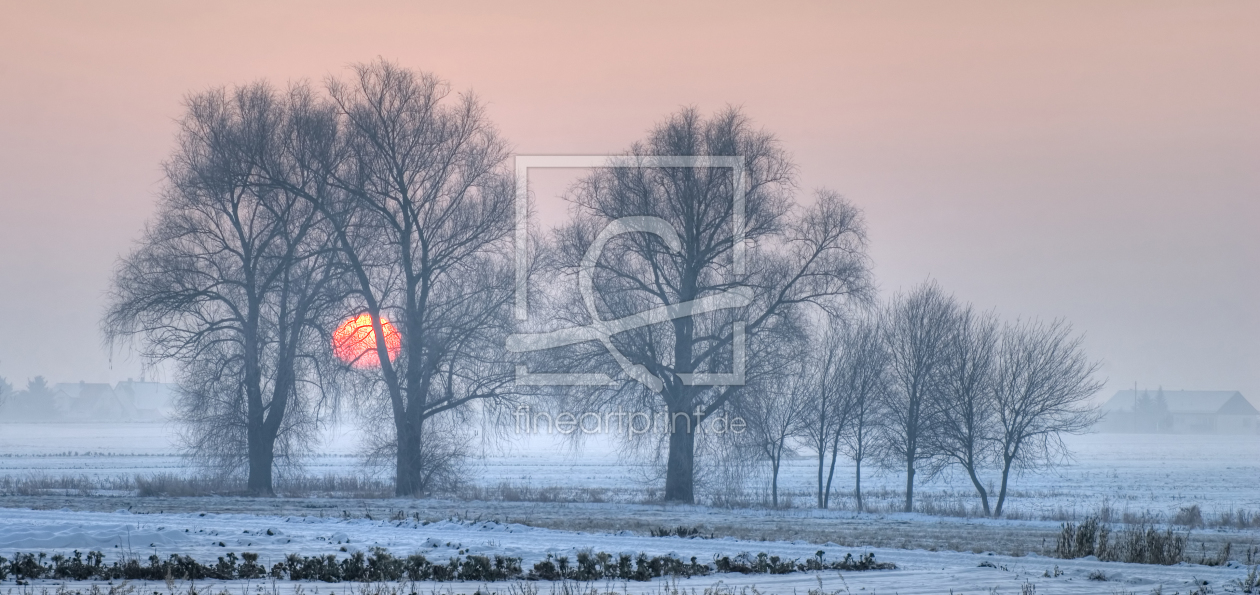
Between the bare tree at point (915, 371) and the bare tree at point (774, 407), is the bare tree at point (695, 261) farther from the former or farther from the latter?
the bare tree at point (915, 371)

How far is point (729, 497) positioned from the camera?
108 feet

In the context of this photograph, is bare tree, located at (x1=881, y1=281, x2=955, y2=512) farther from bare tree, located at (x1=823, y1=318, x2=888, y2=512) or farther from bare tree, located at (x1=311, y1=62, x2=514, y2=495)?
bare tree, located at (x1=311, y1=62, x2=514, y2=495)

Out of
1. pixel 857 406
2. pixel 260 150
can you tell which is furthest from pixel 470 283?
pixel 857 406

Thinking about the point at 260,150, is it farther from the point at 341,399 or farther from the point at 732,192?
the point at 732,192

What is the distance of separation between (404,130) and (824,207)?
13.3 metres

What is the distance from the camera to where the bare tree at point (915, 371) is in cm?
3712

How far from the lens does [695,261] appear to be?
1257 inches

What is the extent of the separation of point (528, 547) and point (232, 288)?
1946 cm

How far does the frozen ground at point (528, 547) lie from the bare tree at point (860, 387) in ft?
63.3

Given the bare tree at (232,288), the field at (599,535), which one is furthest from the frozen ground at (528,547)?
the bare tree at (232,288)

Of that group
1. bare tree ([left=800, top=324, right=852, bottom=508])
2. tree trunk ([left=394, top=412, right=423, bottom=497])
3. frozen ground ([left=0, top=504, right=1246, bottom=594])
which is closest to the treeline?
tree trunk ([left=394, top=412, right=423, bottom=497])

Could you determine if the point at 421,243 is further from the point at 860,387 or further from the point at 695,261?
the point at 860,387

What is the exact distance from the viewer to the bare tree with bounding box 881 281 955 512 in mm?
37125

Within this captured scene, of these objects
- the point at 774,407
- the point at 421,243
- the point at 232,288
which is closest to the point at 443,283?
the point at 421,243
